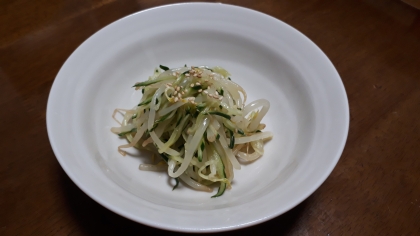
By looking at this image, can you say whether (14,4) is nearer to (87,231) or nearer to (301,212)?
(87,231)

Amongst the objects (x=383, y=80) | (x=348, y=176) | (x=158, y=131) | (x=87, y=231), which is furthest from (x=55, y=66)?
(x=383, y=80)

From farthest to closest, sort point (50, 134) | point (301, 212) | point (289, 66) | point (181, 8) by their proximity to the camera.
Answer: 1. point (181, 8)
2. point (289, 66)
3. point (301, 212)
4. point (50, 134)

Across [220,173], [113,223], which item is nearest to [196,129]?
[220,173]

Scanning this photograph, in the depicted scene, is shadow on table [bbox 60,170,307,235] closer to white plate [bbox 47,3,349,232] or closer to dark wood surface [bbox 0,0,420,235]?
dark wood surface [bbox 0,0,420,235]

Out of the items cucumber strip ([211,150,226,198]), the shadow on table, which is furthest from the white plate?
the shadow on table

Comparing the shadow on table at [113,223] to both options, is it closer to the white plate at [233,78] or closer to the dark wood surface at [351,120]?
the dark wood surface at [351,120]

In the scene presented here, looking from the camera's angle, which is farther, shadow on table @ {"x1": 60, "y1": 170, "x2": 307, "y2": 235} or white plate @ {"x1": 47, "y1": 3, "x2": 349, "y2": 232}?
shadow on table @ {"x1": 60, "y1": 170, "x2": 307, "y2": 235}
